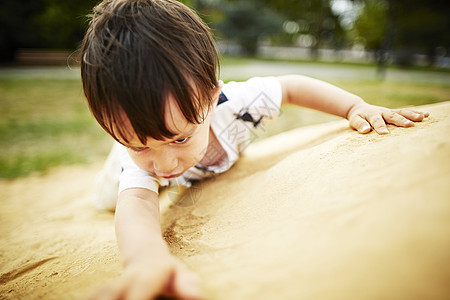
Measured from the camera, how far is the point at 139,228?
826 millimetres

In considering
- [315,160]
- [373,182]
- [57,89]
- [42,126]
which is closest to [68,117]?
[42,126]

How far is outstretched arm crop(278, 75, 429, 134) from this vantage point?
41.0 inches

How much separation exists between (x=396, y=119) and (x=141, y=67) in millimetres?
869

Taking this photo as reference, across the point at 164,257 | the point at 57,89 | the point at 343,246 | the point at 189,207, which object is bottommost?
the point at 57,89

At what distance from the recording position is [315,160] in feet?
3.21

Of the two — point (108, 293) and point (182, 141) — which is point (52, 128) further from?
point (108, 293)

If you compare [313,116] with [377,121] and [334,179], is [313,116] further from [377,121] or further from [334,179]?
[334,179]

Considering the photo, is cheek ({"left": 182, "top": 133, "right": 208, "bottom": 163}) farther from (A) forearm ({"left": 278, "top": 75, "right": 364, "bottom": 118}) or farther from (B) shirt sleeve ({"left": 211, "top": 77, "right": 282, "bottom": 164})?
(A) forearm ({"left": 278, "top": 75, "right": 364, "bottom": 118})

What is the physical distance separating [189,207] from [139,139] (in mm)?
446

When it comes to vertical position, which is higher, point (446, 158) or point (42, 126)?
point (446, 158)

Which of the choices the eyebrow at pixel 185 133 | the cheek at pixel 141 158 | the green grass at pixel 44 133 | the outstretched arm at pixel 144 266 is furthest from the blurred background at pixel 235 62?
the outstretched arm at pixel 144 266

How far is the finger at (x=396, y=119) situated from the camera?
1.00 metres

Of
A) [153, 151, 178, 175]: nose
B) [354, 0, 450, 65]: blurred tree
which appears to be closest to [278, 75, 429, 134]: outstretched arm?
[153, 151, 178, 175]: nose

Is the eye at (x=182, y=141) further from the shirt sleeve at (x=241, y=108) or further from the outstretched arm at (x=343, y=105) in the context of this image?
the outstretched arm at (x=343, y=105)
